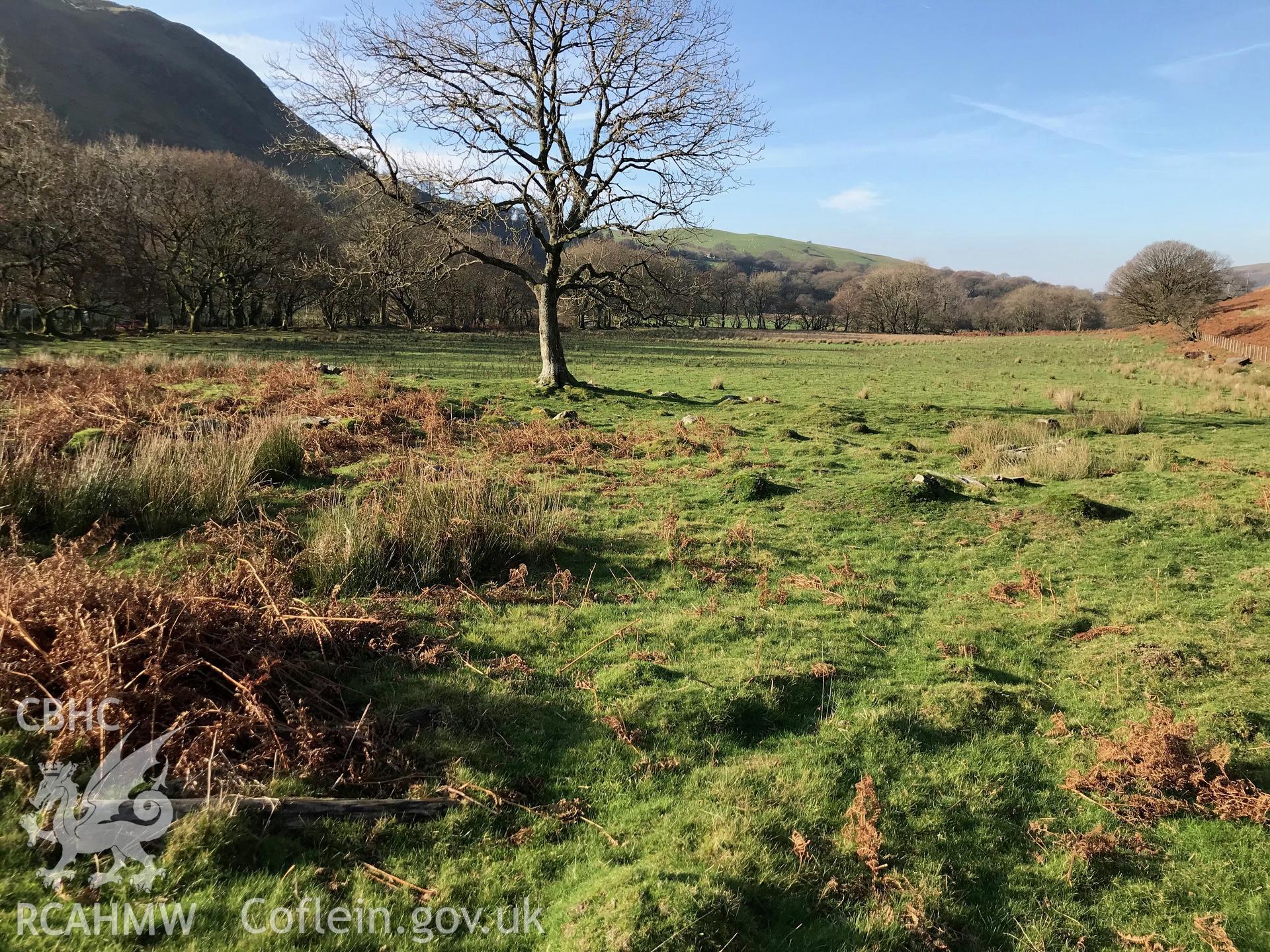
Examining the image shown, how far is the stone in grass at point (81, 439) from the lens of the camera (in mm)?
10186

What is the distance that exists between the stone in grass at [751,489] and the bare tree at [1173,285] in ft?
203

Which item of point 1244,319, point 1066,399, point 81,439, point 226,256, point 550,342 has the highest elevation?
point 1244,319

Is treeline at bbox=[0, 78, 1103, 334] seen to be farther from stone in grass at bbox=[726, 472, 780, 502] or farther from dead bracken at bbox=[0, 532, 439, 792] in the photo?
dead bracken at bbox=[0, 532, 439, 792]

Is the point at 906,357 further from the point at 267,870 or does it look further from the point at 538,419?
the point at 267,870

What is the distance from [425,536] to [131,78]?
21150 centimetres

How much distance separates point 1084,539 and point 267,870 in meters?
11.2

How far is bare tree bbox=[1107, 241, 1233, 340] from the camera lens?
5541cm

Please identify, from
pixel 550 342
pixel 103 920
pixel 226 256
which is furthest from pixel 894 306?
pixel 103 920

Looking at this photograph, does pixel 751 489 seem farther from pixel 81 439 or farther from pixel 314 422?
pixel 81 439

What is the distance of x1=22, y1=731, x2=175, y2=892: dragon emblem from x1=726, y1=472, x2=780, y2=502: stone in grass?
31.7ft

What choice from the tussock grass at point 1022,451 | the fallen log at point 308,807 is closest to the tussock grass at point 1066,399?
the tussock grass at point 1022,451

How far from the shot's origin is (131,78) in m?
153

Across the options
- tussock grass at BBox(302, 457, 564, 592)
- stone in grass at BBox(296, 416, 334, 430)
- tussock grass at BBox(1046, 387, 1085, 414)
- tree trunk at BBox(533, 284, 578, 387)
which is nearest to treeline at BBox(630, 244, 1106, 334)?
tussock grass at BBox(1046, 387, 1085, 414)

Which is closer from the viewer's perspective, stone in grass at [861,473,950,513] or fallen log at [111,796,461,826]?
fallen log at [111,796,461,826]
